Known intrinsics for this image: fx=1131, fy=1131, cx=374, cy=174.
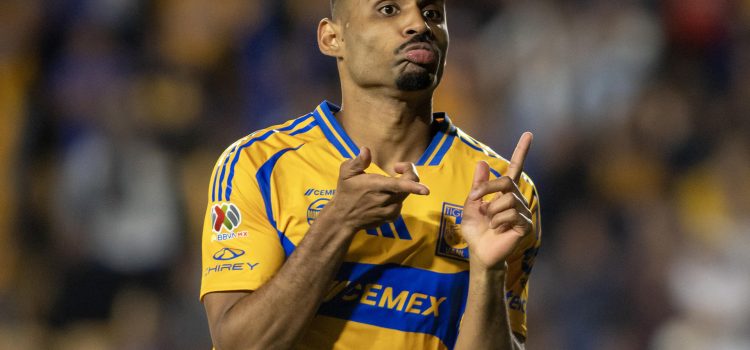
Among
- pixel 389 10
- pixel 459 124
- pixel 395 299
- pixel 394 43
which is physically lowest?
pixel 459 124

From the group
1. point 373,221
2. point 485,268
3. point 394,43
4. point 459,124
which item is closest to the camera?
point 373,221

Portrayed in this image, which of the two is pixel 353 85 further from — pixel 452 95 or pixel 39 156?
pixel 452 95

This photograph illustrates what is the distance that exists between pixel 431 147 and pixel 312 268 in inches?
33.8

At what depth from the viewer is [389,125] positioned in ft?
13.1

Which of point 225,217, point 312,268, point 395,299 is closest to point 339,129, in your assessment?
point 225,217

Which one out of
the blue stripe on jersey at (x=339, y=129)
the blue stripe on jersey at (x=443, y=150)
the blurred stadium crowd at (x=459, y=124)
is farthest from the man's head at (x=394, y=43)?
the blurred stadium crowd at (x=459, y=124)

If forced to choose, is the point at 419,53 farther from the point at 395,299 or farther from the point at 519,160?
the point at 395,299

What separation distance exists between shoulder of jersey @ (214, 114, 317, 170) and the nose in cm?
50

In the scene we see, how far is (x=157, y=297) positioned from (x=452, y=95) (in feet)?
9.31

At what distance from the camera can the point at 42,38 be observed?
780cm

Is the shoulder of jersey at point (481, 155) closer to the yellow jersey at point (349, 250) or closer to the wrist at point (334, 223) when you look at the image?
the yellow jersey at point (349, 250)

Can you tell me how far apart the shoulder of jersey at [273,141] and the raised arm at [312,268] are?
0.54 meters

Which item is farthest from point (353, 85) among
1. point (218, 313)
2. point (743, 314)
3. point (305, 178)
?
point (743, 314)

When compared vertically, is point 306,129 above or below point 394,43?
below
